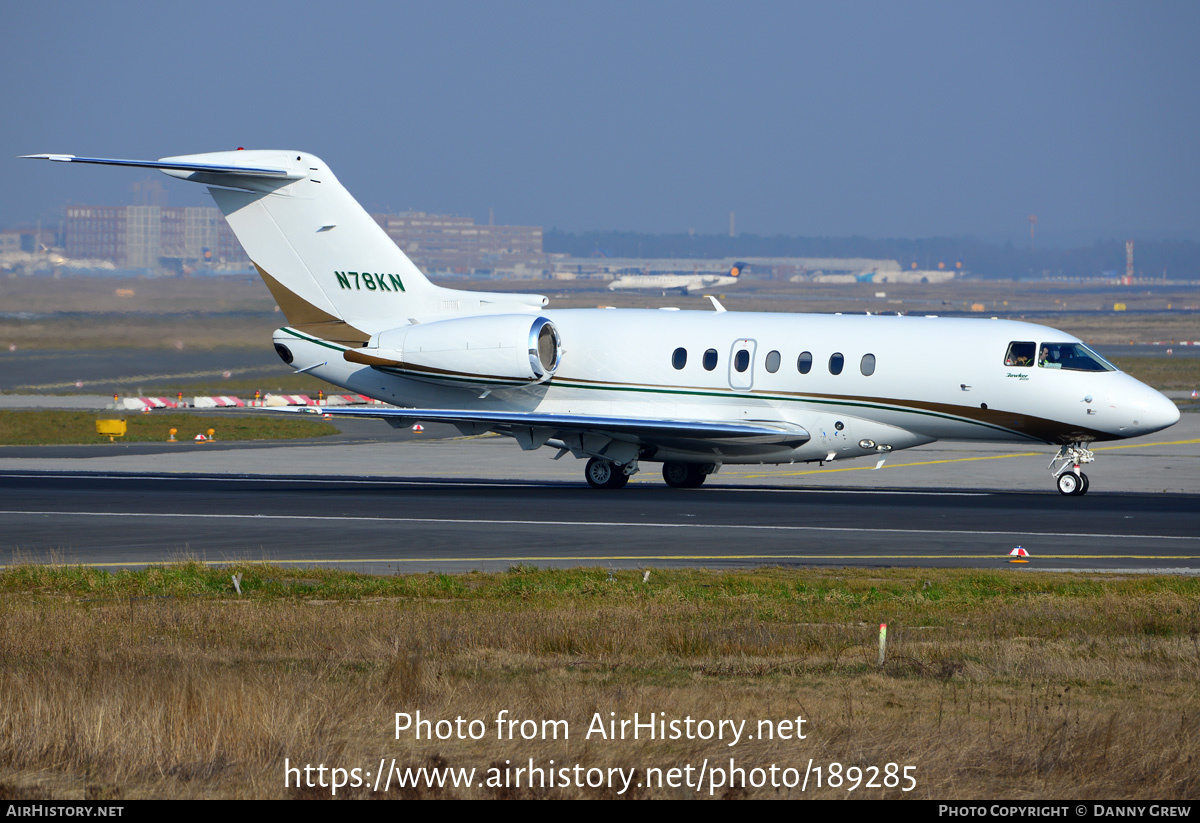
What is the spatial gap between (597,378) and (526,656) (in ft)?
59.3

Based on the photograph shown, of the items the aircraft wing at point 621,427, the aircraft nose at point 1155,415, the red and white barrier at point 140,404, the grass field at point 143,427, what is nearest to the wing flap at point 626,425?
the aircraft wing at point 621,427

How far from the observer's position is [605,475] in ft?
100

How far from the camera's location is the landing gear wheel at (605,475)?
30547mm

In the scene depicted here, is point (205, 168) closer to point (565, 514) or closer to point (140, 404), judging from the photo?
point (565, 514)

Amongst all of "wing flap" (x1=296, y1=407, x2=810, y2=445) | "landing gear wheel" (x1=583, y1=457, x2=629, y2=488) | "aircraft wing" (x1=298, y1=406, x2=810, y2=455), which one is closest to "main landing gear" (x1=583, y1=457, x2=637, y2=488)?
"landing gear wheel" (x1=583, y1=457, x2=629, y2=488)

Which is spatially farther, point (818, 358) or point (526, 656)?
point (818, 358)

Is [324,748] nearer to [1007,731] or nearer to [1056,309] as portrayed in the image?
[1007,731]

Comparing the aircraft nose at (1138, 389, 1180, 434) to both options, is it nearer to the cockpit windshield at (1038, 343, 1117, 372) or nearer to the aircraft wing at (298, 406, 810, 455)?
the cockpit windshield at (1038, 343, 1117, 372)

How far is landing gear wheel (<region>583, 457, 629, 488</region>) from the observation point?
30547 millimetres

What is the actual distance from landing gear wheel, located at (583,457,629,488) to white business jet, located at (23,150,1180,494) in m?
0.05

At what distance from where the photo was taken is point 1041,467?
121ft

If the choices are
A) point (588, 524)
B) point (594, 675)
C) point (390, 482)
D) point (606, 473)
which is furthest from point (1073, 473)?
point (594, 675)

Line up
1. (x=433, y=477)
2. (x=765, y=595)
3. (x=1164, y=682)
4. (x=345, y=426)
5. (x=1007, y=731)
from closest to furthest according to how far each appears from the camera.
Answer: (x=1007, y=731) → (x=1164, y=682) → (x=765, y=595) → (x=433, y=477) → (x=345, y=426)

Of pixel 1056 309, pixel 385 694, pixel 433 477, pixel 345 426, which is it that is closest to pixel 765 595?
pixel 385 694
